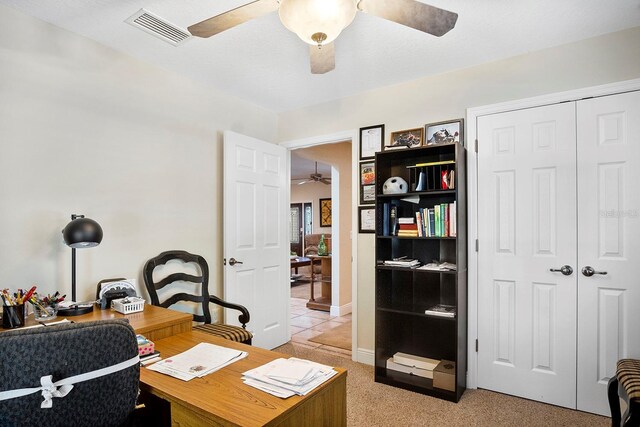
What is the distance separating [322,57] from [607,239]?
2155 mm

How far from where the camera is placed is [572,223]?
2516 millimetres

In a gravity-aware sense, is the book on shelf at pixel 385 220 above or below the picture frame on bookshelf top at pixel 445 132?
below

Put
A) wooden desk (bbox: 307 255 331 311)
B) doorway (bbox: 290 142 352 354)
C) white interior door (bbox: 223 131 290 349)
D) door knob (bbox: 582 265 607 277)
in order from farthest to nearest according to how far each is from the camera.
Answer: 1. wooden desk (bbox: 307 255 331 311)
2. doorway (bbox: 290 142 352 354)
3. white interior door (bbox: 223 131 290 349)
4. door knob (bbox: 582 265 607 277)

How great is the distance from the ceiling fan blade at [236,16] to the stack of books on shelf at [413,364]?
2.59m

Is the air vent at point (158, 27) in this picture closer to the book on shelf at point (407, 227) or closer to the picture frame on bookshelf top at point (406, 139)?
the picture frame on bookshelf top at point (406, 139)

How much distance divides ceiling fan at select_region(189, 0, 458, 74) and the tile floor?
9.64 ft

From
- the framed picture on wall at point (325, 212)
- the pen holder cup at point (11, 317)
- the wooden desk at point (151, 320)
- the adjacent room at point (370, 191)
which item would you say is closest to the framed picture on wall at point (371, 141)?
the adjacent room at point (370, 191)

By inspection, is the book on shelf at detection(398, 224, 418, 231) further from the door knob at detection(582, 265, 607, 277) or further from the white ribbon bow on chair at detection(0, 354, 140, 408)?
the white ribbon bow on chair at detection(0, 354, 140, 408)

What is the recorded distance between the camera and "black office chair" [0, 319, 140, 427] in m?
0.92

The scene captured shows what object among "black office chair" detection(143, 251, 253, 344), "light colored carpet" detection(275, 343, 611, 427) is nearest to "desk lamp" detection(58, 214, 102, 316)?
"black office chair" detection(143, 251, 253, 344)

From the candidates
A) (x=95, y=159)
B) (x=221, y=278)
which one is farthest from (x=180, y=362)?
(x=221, y=278)

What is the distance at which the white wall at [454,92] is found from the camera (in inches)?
96.2

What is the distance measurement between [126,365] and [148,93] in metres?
2.33

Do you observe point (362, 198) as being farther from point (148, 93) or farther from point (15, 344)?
point (15, 344)
